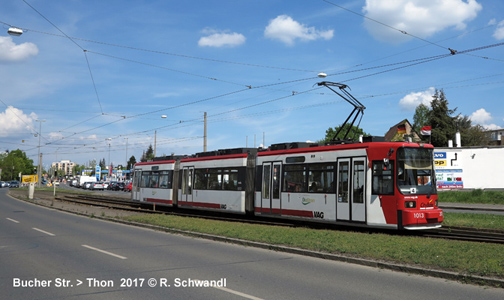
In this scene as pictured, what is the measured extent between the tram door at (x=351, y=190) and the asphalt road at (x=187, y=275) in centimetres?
472

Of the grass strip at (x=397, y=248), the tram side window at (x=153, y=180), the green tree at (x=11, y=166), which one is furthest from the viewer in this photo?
the green tree at (x=11, y=166)

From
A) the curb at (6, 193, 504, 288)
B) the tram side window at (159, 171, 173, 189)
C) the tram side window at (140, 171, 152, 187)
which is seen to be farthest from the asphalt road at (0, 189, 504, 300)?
the tram side window at (140, 171, 152, 187)

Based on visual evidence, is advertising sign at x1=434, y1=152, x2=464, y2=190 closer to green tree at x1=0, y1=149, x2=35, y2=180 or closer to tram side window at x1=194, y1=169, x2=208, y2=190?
tram side window at x1=194, y1=169, x2=208, y2=190

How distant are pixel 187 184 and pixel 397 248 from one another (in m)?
16.1

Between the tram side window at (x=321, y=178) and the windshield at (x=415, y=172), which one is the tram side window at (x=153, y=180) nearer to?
the tram side window at (x=321, y=178)

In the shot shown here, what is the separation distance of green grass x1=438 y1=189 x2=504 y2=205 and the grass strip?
82.4 ft

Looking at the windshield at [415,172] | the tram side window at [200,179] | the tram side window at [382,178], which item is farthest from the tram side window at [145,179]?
the windshield at [415,172]

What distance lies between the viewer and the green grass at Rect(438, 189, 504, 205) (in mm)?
33141

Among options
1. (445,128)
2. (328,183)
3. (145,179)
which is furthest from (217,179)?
(445,128)

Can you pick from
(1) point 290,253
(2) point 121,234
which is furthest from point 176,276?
(2) point 121,234

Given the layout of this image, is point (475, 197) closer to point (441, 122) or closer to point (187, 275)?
point (187, 275)

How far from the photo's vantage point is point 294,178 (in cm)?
1752

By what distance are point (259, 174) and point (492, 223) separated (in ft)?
31.0

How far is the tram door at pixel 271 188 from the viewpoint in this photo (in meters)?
18.3
